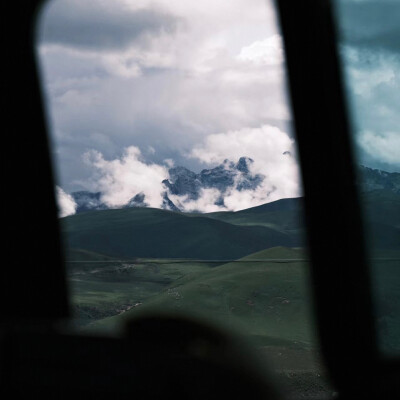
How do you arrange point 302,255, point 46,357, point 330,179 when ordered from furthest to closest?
point 302,255 < point 330,179 < point 46,357

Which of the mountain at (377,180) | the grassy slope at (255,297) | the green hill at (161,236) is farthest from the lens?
the green hill at (161,236)

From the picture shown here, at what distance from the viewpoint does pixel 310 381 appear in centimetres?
153

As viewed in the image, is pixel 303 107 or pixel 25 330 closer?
pixel 25 330

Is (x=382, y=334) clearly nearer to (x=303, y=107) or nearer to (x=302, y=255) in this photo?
(x=302, y=255)

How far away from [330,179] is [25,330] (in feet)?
2.95

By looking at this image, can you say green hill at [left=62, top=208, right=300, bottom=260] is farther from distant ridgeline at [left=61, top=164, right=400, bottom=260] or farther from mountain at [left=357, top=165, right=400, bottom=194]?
mountain at [left=357, top=165, right=400, bottom=194]

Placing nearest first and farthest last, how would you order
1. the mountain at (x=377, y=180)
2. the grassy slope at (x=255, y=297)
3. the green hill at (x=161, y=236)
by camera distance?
1. the mountain at (x=377, y=180)
2. the grassy slope at (x=255, y=297)
3. the green hill at (x=161, y=236)

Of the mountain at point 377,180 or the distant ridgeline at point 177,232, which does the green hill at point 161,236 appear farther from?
the mountain at point 377,180

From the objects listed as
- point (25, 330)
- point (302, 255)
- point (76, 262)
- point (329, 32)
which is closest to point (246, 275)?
point (302, 255)

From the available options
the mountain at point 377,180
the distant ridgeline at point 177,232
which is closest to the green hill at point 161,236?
the distant ridgeline at point 177,232

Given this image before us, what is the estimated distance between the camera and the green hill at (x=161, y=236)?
6.90 feet

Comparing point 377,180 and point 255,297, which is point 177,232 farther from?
point 377,180

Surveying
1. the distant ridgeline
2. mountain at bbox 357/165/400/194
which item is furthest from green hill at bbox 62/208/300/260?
mountain at bbox 357/165/400/194

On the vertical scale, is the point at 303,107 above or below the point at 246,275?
above
